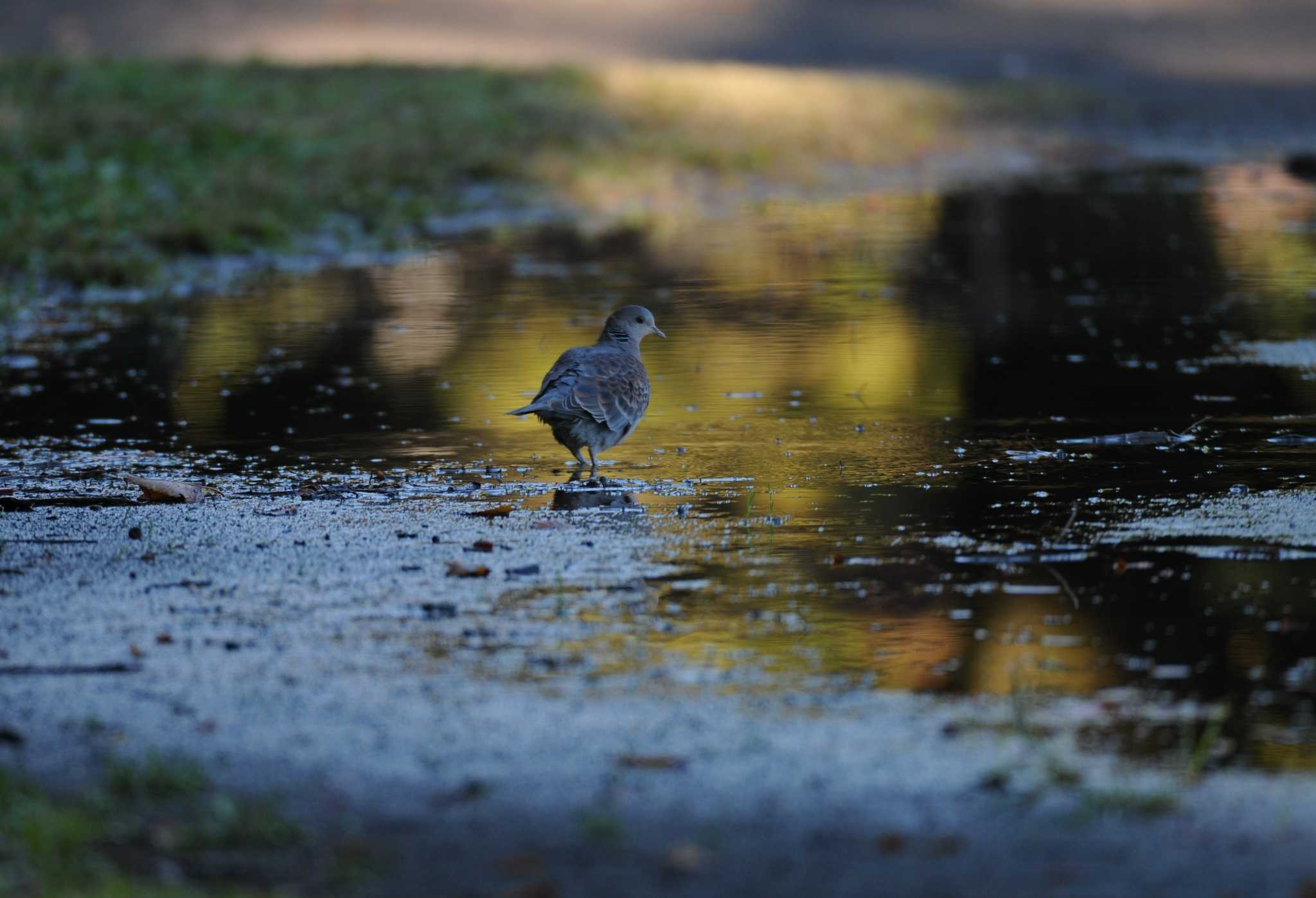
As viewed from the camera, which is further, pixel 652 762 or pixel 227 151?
pixel 227 151

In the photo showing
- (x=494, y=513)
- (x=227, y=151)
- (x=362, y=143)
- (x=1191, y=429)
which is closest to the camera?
(x=494, y=513)

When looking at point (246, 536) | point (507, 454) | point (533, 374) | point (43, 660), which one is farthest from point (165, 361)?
point (43, 660)

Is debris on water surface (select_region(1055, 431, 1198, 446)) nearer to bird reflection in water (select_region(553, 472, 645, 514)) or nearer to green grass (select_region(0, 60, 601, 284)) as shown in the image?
bird reflection in water (select_region(553, 472, 645, 514))

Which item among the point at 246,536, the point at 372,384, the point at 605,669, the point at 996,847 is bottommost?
the point at 996,847

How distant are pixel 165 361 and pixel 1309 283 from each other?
10.5m

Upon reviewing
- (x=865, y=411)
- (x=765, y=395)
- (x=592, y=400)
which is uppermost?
(x=765, y=395)

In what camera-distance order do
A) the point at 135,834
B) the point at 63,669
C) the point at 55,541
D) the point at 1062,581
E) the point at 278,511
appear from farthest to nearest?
the point at 278,511 → the point at 55,541 → the point at 1062,581 → the point at 63,669 → the point at 135,834

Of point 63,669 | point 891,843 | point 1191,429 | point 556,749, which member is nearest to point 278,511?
point 63,669

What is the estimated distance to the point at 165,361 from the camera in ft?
45.9

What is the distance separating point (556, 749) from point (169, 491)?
13.3ft

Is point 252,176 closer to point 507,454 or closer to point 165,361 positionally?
point 165,361

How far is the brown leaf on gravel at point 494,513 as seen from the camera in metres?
8.72

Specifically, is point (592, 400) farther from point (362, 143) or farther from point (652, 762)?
point (362, 143)

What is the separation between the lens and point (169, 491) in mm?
9117
